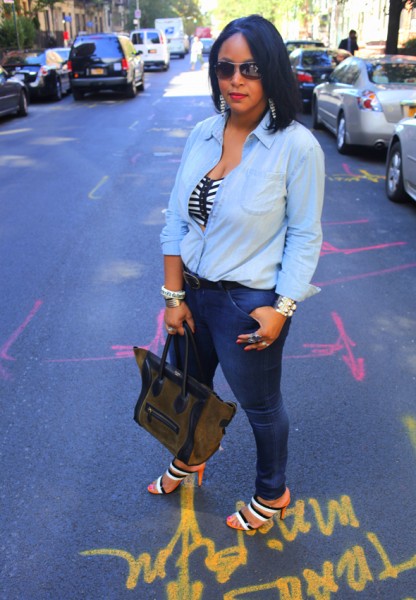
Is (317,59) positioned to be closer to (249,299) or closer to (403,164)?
(403,164)

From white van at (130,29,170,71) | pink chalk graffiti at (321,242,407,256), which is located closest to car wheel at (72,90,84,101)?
pink chalk graffiti at (321,242,407,256)

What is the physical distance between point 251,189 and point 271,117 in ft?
0.85

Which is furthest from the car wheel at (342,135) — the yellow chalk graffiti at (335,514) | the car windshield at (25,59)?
the car windshield at (25,59)

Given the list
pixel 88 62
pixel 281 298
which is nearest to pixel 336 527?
pixel 281 298

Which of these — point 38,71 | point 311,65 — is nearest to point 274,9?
point 38,71

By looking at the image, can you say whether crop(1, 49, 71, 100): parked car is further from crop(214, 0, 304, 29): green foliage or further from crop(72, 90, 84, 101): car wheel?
crop(214, 0, 304, 29): green foliage

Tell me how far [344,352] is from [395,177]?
455 cm

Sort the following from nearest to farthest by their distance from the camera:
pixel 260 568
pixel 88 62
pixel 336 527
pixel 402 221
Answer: pixel 260 568, pixel 336 527, pixel 402 221, pixel 88 62

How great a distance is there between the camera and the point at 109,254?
21.0 feet

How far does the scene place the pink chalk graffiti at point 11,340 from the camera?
13.6ft

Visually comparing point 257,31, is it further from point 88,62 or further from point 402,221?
point 88,62

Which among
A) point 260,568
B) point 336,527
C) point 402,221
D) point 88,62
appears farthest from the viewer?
point 88,62

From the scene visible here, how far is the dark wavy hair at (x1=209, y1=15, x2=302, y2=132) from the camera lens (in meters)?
2.14

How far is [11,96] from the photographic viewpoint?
1639 centimetres
